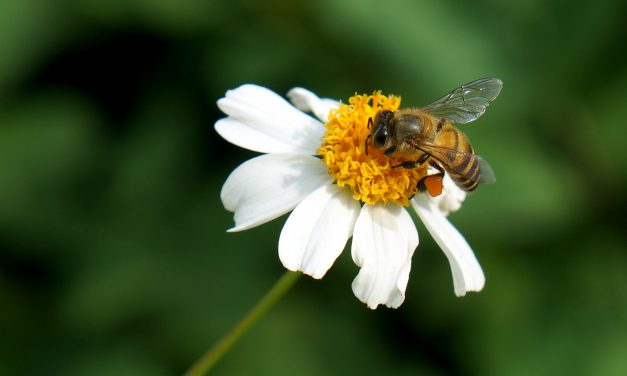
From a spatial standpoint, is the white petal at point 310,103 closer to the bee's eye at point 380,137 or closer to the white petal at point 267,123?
the white petal at point 267,123

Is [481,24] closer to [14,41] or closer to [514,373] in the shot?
[514,373]

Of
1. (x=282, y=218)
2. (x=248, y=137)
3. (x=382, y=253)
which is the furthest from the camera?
(x=282, y=218)

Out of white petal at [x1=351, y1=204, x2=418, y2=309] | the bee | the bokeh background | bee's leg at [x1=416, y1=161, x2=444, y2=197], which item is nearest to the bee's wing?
the bee

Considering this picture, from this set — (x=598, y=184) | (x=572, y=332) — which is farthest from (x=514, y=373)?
(x=598, y=184)

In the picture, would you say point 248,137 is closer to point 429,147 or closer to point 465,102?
point 429,147

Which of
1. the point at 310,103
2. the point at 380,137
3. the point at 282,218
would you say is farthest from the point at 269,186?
the point at 282,218
